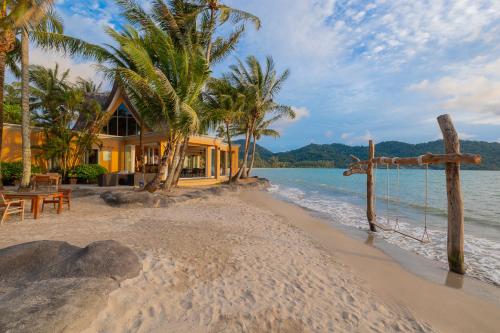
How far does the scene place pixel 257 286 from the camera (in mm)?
3305

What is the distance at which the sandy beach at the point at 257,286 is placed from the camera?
257 centimetres

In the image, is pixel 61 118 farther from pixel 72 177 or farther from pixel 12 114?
pixel 12 114

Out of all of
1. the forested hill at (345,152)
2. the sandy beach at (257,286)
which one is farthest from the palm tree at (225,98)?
the forested hill at (345,152)

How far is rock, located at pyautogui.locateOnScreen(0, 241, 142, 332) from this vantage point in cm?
206

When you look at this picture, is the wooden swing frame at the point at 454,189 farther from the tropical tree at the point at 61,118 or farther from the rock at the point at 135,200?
the tropical tree at the point at 61,118

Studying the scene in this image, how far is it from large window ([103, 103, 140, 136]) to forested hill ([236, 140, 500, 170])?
41.5m

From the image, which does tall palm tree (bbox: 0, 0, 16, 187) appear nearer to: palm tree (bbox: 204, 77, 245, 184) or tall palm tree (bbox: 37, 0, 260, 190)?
tall palm tree (bbox: 37, 0, 260, 190)

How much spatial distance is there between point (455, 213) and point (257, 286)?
4081 millimetres

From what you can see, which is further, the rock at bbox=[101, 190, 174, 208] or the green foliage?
the green foliage

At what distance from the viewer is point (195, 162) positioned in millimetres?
24703

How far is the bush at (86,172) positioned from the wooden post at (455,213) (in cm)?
1567

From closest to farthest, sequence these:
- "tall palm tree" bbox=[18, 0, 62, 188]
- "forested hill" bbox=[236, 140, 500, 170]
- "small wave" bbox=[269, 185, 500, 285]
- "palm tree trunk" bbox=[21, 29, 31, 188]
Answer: "small wave" bbox=[269, 185, 500, 285] → "tall palm tree" bbox=[18, 0, 62, 188] → "palm tree trunk" bbox=[21, 29, 31, 188] → "forested hill" bbox=[236, 140, 500, 170]

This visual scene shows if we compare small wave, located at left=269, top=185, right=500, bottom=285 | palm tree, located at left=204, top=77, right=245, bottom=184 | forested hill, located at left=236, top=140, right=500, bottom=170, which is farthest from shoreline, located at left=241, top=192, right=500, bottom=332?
forested hill, located at left=236, top=140, right=500, bottom=170

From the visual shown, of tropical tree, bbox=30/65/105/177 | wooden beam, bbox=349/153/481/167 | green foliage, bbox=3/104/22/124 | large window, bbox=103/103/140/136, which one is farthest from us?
large window, bbox=103/103/140/136
